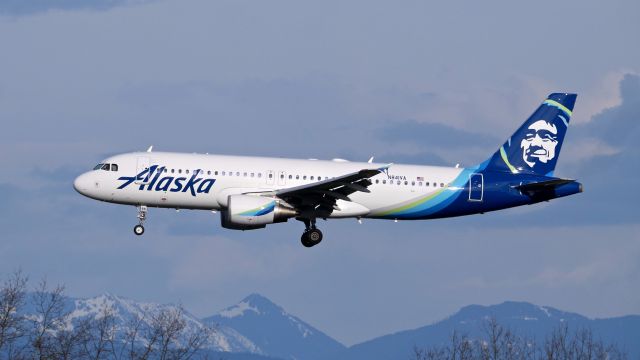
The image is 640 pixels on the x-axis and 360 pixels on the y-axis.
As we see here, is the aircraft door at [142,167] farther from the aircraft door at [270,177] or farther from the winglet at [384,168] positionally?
the winglet at [384,168]

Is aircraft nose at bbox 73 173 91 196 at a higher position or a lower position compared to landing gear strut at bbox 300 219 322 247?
higher

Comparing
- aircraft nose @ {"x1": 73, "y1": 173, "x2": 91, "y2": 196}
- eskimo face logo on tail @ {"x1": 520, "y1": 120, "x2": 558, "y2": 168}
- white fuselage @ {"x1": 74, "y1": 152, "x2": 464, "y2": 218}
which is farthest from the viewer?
eskimo face logo on tail @ {"x1": 520, "y1": 120, "x2": 558, "y2": 168}

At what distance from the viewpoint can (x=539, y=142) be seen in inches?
2936

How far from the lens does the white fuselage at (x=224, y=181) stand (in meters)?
66.6

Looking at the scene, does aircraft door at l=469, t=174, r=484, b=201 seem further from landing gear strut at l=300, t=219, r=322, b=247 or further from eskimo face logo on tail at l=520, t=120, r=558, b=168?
landing gear strut at l=300, t=219, r=322, b=247

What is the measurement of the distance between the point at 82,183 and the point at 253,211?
969cm

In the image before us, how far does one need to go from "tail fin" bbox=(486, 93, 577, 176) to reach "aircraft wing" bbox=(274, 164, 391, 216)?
9644 mm

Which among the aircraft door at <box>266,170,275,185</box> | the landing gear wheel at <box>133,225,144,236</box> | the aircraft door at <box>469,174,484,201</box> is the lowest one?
the landing gear wheel at <box>133,225,144,236</box>

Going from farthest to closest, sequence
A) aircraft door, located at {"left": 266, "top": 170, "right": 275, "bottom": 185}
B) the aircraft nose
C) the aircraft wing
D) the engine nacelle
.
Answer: the aircraft nose
aircraft door, located at {"left": 266, "top": 170, "right": 275, "bottom": 185}
the engine nacelle
the aircraft wing

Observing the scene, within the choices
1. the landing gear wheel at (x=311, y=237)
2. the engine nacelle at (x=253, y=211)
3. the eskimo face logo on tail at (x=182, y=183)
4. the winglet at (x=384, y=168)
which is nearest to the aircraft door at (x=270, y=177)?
the engine nacelle at (x=253, y=211)

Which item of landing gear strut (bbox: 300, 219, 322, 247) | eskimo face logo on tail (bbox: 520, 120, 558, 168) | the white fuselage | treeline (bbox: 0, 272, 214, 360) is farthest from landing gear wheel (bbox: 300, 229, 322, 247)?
treeline (bbox: 0, 272, 214, 360)

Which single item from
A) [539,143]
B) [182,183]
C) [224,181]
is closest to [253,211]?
[224,181]

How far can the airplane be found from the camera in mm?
66062

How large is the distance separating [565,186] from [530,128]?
6228 mm
